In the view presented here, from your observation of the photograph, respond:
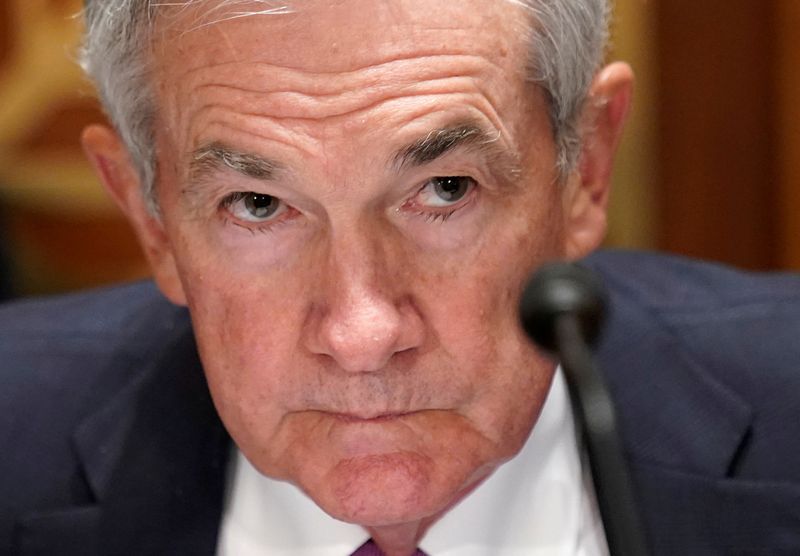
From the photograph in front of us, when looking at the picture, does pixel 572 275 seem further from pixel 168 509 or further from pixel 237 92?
pixel 168 509

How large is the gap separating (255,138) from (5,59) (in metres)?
1.91

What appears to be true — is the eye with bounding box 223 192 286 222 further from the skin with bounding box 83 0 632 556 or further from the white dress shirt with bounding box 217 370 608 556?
the white dress shirt with bounding box 217 370 608 556

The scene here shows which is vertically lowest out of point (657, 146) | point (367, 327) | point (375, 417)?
point (657, 146)

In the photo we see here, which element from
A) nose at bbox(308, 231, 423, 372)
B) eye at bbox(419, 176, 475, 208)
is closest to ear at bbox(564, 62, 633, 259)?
eye at bbox(419, 176, 475, 208)

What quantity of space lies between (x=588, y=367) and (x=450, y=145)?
0.45m

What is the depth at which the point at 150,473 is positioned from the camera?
186 cm

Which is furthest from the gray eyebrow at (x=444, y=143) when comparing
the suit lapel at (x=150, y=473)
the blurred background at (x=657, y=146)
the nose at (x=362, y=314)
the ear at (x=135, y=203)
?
the blurred background at (x=657, y=146)

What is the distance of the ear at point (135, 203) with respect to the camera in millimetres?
1788

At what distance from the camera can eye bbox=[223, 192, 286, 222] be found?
1.55 m

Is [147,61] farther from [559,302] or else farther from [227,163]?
[559,302]

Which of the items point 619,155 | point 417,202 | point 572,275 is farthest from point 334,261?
point 619,155

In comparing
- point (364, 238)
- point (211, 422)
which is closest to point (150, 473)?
point (211, 422)

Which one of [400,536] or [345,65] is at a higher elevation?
[345,65]

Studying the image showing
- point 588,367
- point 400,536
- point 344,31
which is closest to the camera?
point 588,367
